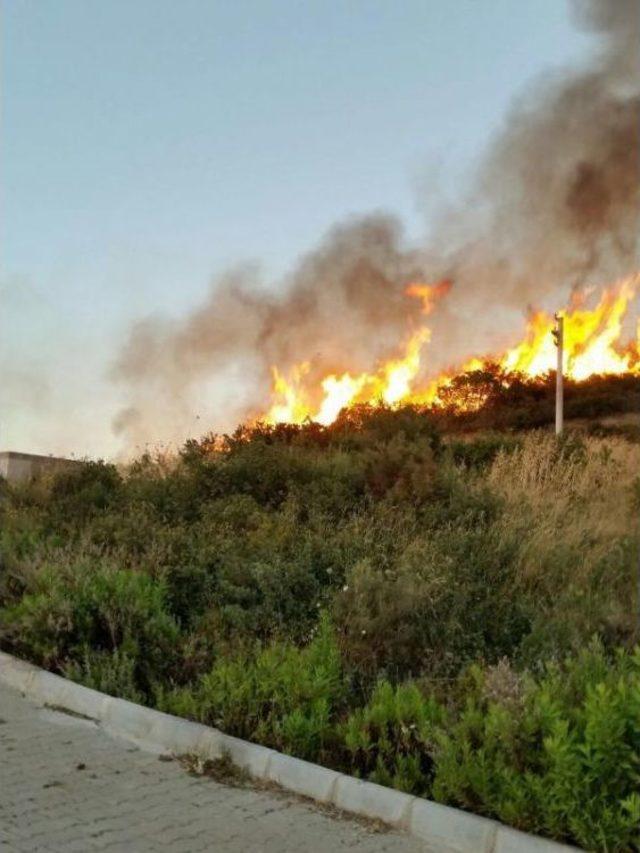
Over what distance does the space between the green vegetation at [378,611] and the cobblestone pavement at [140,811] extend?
49 cm

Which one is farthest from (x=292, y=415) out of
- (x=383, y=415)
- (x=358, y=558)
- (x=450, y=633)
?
(x=450, y=633)

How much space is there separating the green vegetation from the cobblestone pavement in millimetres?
491

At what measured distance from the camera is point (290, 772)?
5.42 meters

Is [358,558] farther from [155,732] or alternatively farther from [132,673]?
[155,732]

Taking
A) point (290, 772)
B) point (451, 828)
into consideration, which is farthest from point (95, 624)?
point (451, 828)

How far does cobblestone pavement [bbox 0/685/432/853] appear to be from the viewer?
4.56m

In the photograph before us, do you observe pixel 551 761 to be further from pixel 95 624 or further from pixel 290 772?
pixel 95 624

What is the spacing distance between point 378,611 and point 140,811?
302 centimetres

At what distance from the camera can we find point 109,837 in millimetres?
4574

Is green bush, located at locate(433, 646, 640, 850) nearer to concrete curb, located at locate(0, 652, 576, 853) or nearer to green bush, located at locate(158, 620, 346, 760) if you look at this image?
concrete curb, located at locate(0, 652, 576, 853)

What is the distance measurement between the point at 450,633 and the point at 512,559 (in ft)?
7.71

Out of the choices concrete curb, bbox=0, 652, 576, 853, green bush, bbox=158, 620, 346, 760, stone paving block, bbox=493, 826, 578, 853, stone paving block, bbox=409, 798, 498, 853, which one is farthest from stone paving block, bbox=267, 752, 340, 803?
stone paving block, bbox=493, 826, 578, 853

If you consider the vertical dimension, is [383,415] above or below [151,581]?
above

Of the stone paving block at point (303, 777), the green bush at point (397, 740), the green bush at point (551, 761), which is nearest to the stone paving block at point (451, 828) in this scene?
the green bush at point (551, 761)
